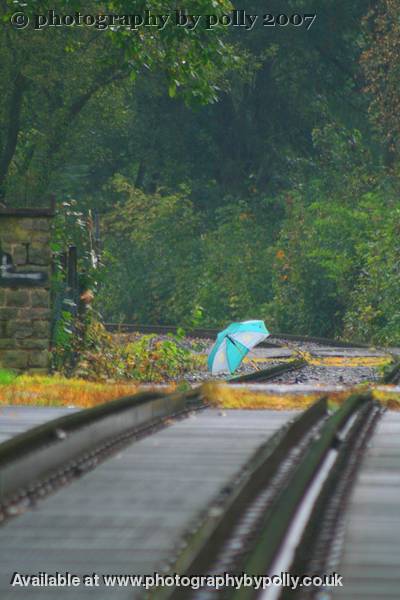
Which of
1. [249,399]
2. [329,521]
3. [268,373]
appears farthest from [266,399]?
[268,373]

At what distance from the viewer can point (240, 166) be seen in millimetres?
51781

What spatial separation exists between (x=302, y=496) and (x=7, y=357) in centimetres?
1190

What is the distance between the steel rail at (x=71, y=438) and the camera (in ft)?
25.6

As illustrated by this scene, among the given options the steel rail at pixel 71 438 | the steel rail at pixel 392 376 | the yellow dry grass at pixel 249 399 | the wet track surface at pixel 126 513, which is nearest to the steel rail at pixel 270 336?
the steel rail at pixel 392 376

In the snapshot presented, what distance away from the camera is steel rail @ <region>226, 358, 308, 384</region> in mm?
20633

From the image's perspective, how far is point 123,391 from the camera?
14500mm

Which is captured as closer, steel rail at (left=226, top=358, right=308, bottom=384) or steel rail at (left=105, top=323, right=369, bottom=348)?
steel rail at (left=226, top=358, right=308, bottom=384)

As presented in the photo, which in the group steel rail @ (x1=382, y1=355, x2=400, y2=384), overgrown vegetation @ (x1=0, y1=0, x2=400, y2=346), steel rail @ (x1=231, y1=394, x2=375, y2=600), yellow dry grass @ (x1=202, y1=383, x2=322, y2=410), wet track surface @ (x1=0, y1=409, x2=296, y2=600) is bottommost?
wet track surface @ (x1=0, y1=409, x2=296, y2=600)

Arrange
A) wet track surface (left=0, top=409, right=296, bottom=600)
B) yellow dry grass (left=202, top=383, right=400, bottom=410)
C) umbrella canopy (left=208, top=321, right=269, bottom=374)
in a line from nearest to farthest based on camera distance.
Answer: wet track surface (left=0, top=409, right=296, bottom=600) → yellow dry grass (left=202, top=383, right=400, bottom=410) → umbrella canopy (left=208, top=321, right=269, bottom=374)

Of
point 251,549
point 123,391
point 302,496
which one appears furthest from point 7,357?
point 251,549

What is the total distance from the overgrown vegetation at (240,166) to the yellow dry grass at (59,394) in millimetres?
20532

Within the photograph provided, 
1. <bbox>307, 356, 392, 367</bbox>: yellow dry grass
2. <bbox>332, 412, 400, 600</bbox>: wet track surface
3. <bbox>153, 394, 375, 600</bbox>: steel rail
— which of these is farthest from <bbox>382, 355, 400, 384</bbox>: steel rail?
<bbox>332, 412, 400, 600</bbox>: wet track surface

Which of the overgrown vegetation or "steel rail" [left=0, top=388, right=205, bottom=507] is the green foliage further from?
the overgrown vegetation

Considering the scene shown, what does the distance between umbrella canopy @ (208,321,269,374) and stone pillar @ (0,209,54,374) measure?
533 centimetres
